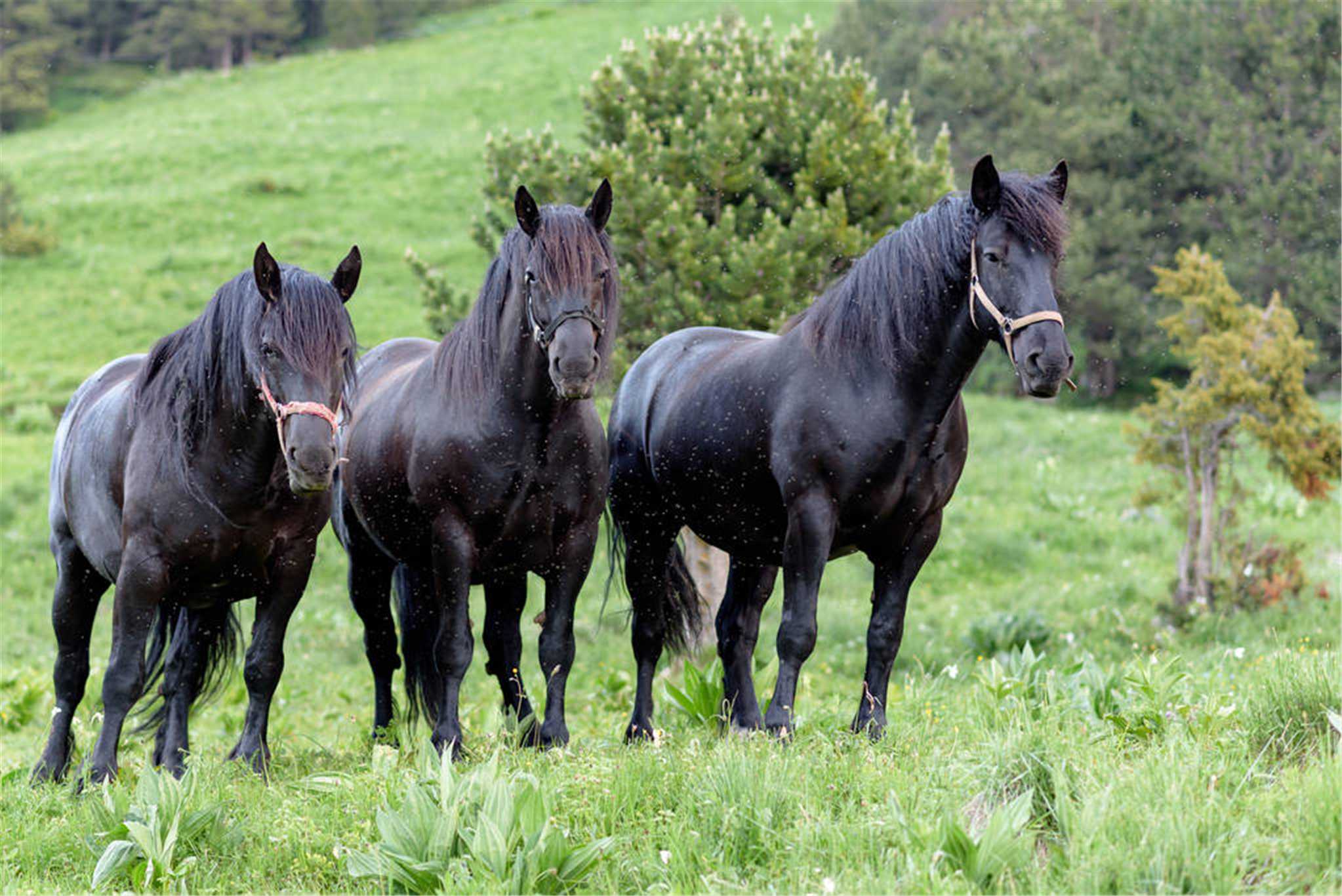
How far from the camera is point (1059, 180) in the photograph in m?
5.93

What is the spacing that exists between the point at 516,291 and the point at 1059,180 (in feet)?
8.57

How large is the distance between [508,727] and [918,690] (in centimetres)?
217

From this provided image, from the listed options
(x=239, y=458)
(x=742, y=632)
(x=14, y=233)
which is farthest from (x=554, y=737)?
(x=14, y=233)

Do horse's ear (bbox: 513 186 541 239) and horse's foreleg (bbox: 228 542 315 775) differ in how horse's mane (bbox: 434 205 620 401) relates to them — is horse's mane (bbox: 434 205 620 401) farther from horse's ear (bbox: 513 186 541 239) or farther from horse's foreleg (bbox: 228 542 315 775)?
horse's foreleg (bbox: 228 542 315 775)

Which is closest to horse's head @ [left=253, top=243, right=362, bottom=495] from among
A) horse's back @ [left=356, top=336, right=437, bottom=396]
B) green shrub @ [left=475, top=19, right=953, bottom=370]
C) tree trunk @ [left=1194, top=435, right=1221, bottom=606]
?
horse's back @ [left=356, top=336, right=437, bottom=396]

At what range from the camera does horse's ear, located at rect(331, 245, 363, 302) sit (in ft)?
19.6

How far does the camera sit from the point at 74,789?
A: 5.77 metres

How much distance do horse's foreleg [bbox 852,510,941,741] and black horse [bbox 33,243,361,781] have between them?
271cm

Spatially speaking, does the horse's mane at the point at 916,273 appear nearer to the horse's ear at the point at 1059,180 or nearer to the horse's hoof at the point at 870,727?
the horse's ear at the point at 1059,180

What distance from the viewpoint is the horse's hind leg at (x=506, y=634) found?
7207 millimetres

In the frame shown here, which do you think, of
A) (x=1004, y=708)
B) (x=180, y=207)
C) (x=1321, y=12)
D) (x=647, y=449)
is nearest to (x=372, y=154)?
(x=180, y=207)

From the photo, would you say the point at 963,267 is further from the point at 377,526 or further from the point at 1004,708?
the point at 377,526

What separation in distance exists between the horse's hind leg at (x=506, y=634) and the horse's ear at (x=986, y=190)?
124 inches

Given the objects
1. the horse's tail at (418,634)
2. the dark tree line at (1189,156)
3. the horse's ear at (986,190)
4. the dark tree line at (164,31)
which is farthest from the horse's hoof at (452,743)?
the dark tree line at (164,31)
